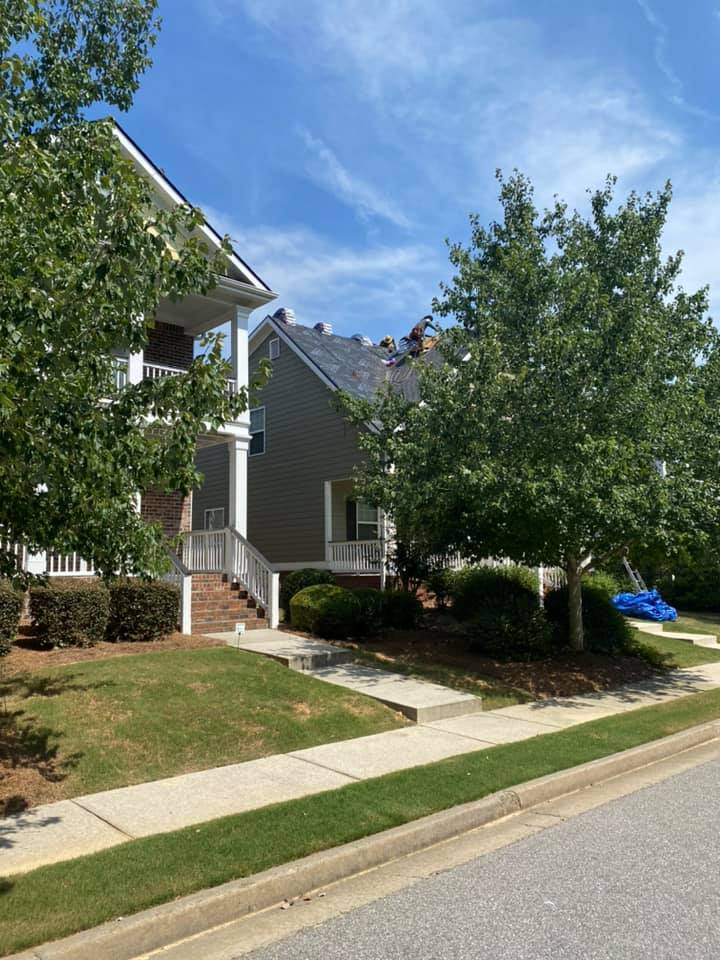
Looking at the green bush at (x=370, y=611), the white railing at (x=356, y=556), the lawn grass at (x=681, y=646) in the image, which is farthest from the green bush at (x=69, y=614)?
the lawn grass at (x=681, y=646)

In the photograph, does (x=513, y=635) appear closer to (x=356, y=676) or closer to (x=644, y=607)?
(x=356, y=676)

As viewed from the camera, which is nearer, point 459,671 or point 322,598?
point 459,671

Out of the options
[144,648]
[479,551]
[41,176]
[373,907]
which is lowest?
[373,907]

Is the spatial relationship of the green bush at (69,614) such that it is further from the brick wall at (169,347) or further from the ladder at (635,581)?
the ladder at (635,581)

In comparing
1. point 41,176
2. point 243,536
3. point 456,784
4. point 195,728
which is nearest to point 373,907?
point 456,784

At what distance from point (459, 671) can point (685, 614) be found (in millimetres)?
16618

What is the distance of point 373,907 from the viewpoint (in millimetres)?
4559

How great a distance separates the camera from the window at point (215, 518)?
81.5ft

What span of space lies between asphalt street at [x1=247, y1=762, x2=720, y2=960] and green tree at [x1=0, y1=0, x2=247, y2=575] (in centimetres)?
327

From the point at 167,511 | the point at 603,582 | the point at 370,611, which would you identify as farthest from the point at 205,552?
the point at 603,582

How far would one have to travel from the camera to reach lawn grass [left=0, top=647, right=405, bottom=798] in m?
7.36

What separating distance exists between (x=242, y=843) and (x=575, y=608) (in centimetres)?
1031

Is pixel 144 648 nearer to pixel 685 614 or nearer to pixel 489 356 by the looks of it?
pixel 489 356

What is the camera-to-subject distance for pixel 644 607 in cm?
2233
